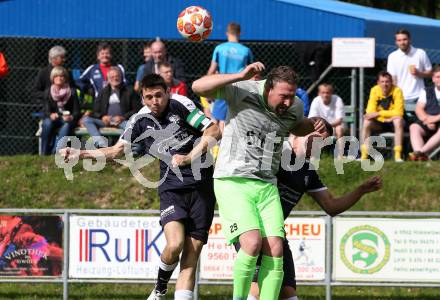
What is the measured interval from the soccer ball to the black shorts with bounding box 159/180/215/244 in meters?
2.23

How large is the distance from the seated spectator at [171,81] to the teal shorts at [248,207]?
6400 mm

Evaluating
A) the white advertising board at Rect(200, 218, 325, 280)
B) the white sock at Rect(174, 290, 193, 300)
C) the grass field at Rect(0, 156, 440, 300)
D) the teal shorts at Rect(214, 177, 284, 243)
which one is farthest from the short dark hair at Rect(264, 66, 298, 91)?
the grass field at Rect(0, 156, 440, 300)

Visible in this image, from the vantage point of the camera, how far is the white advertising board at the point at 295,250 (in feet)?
37.8

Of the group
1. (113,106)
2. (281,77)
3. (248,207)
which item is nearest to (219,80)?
(281,77)

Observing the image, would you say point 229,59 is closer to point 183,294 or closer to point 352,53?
point 352,53

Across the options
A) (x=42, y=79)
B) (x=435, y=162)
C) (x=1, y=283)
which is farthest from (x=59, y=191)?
(x=435, y=162)

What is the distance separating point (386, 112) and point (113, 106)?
12.6ft

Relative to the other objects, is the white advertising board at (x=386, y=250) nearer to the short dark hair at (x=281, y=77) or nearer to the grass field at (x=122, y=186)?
the grass field at (x=122, y=186)

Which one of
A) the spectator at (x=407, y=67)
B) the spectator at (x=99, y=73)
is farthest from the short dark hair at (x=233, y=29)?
the spectator at (x=407, y=67)

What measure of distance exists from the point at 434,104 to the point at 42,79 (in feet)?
18.3

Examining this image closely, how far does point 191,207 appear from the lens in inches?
364

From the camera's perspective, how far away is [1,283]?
12.1 m

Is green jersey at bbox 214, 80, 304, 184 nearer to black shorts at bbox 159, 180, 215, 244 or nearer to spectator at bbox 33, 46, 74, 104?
black shorts at bbox 159, 180, 215, 244

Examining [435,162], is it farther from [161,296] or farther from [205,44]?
[161,296]
